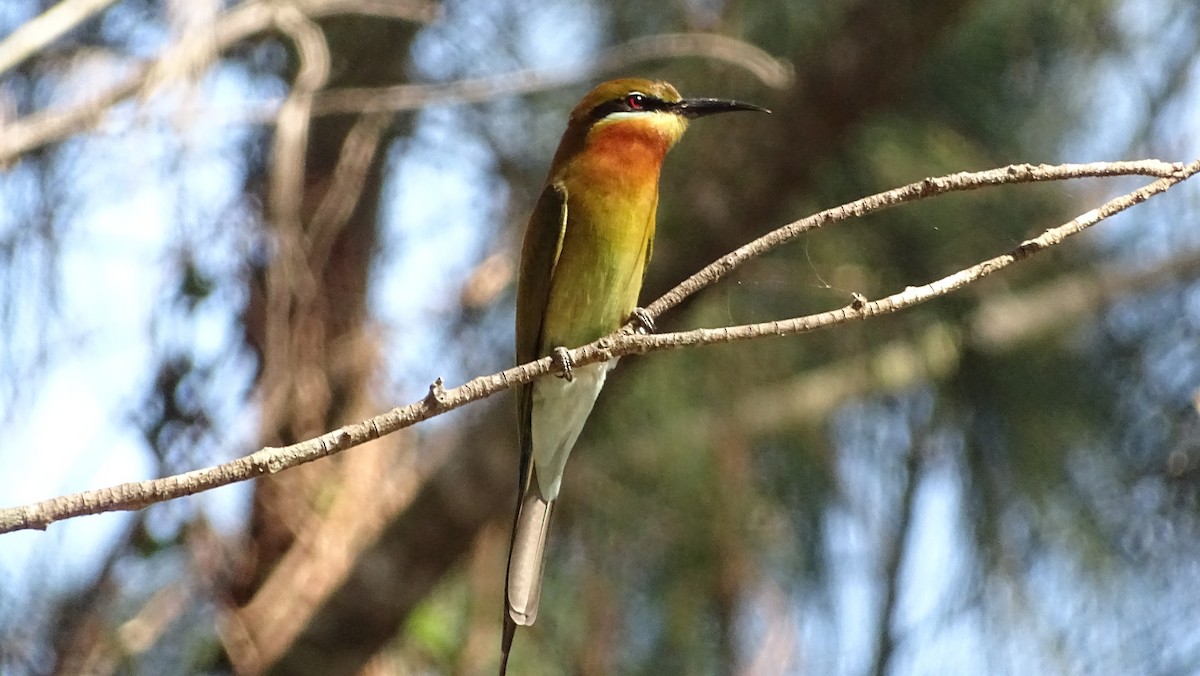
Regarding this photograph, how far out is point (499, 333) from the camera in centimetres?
300

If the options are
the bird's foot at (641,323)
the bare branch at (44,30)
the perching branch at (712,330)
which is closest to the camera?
the perching branch at (712,330)

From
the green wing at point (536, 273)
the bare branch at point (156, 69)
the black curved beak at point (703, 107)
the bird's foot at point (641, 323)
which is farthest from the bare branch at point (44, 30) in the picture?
the black curved beak at point (703, 107)

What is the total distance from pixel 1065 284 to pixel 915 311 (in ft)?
1.02

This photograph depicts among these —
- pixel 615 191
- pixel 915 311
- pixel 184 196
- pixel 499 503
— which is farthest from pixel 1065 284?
pixel 184 196

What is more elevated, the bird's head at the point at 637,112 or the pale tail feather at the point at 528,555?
the bird's head at the point at 637,112

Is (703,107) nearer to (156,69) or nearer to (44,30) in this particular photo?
(156,69)

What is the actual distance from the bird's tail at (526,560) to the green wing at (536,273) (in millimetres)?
44

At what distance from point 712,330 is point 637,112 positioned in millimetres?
1030

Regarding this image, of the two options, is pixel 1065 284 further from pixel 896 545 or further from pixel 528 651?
pixel 528 651

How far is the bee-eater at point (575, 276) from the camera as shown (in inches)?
90.1

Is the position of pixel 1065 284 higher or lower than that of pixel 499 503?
higher

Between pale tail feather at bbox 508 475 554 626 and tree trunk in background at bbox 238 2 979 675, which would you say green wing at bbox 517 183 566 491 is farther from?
tree trunk in background at bbox 238 2 979 675

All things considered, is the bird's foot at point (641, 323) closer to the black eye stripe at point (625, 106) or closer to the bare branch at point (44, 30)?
the black eye stripe at point (625, 106)

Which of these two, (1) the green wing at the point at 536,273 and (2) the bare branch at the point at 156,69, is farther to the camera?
(1) the green wing at the point at 536,273
